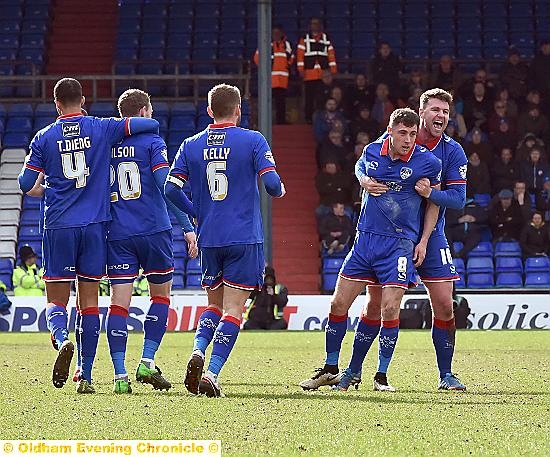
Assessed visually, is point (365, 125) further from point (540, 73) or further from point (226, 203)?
point (226, 203)

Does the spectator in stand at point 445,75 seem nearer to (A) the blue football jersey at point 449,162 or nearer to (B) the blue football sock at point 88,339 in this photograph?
(A) the blue football jersey at point 449,162

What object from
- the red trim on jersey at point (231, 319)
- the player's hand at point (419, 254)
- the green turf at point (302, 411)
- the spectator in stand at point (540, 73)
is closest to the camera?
the green turf at point (302, 411)

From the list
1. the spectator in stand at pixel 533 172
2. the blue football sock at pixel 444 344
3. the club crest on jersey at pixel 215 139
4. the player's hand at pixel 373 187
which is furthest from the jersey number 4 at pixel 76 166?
the spectator in stand at pixel 533 172

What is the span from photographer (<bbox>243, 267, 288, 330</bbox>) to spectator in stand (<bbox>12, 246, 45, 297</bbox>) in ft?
11.5

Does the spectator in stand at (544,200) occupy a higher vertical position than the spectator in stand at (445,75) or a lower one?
lower

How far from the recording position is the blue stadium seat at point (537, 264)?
2364 cm

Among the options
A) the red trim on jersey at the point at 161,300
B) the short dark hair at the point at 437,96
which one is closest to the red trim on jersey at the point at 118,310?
A: the red trim on jersey at the point at 161,300

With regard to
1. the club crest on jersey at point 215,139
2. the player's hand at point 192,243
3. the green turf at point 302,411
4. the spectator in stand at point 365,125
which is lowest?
the green turf at point 302,411

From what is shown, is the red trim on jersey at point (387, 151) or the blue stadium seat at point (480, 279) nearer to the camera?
the red trim on jersey at point (387, 151)

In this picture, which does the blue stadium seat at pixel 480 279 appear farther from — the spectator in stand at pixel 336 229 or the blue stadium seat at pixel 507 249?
the spectator in stand at pixel 336 229

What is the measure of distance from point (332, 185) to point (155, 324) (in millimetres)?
14564

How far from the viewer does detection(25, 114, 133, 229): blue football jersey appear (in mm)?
9883

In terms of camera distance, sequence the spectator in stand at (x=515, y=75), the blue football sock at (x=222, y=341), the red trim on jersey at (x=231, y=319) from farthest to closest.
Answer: the spectator in stand at (x=515, y=75), the red trim on jersey at (x=231, y=319), the blue football sock at (x=222, y=341)

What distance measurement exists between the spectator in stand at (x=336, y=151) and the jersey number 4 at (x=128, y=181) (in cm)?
1485
